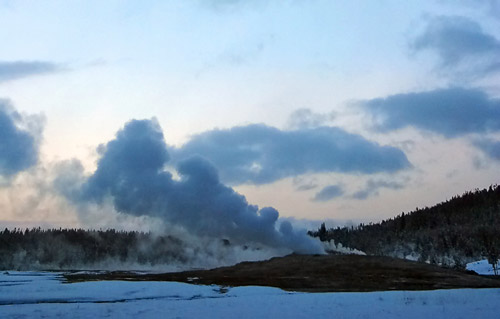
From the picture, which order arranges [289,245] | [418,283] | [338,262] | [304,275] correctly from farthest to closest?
[289,245] < [338,262] < [304,275] < [418,283]

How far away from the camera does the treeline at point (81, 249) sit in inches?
5310

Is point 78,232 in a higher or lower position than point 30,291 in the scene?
higher

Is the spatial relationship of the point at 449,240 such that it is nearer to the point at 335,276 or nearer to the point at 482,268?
the point at 482,268

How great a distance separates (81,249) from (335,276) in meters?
127

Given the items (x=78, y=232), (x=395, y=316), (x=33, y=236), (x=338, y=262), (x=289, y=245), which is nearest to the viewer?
(x=395, y=316)

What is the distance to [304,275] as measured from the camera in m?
61.6

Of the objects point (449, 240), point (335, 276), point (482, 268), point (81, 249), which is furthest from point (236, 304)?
point (81, 249)

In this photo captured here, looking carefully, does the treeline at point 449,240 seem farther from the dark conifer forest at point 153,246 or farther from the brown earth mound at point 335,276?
the brown earth mound at point 335,276

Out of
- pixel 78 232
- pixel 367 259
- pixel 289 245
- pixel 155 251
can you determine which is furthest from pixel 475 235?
pixel 78 232

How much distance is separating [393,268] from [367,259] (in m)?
7.29

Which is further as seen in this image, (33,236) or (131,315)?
(33,236)

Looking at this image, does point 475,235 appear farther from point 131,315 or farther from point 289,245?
point 131,315

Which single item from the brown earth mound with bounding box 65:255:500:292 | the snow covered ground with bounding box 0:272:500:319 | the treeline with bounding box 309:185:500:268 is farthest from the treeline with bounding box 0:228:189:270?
the snow covered ground with bounding box 0:272:500:319

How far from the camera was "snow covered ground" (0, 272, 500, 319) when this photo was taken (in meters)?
29.3
